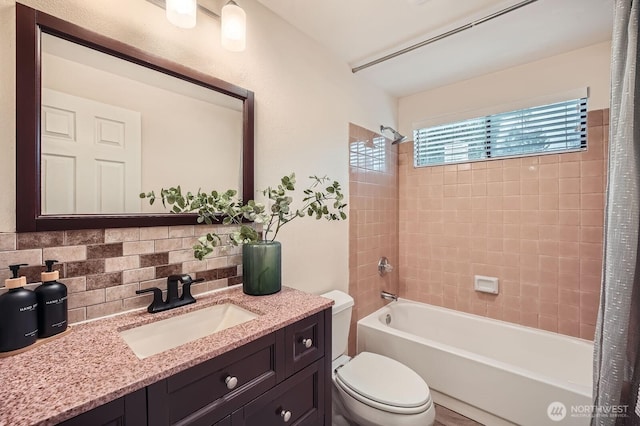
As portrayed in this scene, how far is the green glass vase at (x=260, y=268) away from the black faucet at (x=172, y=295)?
0.77 ft

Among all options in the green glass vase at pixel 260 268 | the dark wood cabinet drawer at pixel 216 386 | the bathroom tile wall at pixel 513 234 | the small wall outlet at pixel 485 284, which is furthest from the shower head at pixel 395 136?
the dark wood cabinet drawer at pixel 216 386

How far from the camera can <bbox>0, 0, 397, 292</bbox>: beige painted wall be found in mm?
866

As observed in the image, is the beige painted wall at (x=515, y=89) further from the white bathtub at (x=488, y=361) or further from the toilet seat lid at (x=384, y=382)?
the toilet seat lid at (x=384, y=382)

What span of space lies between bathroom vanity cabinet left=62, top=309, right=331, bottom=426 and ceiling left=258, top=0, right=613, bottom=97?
5.30 ft

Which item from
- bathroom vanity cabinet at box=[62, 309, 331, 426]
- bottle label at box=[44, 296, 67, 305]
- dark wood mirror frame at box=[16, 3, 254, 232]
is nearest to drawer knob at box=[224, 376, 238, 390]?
bathroom vanity cabinet at box=[62, 309, 331, 426]

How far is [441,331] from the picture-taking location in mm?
2436

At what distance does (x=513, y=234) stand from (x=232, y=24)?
7.68 ft

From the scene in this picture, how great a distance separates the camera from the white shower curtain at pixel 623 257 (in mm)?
1015

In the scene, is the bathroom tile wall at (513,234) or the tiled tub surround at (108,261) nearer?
the tiled tub surround at (108,261)

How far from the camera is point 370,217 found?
7.73ft

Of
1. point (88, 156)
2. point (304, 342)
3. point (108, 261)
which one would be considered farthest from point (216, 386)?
point (88, 156)

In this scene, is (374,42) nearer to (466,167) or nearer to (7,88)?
(466,167)

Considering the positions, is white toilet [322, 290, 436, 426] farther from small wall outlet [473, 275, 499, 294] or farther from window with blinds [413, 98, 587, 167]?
window with blinds [413, 98, 587, 167]

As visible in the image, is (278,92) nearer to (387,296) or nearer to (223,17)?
(223,17)
